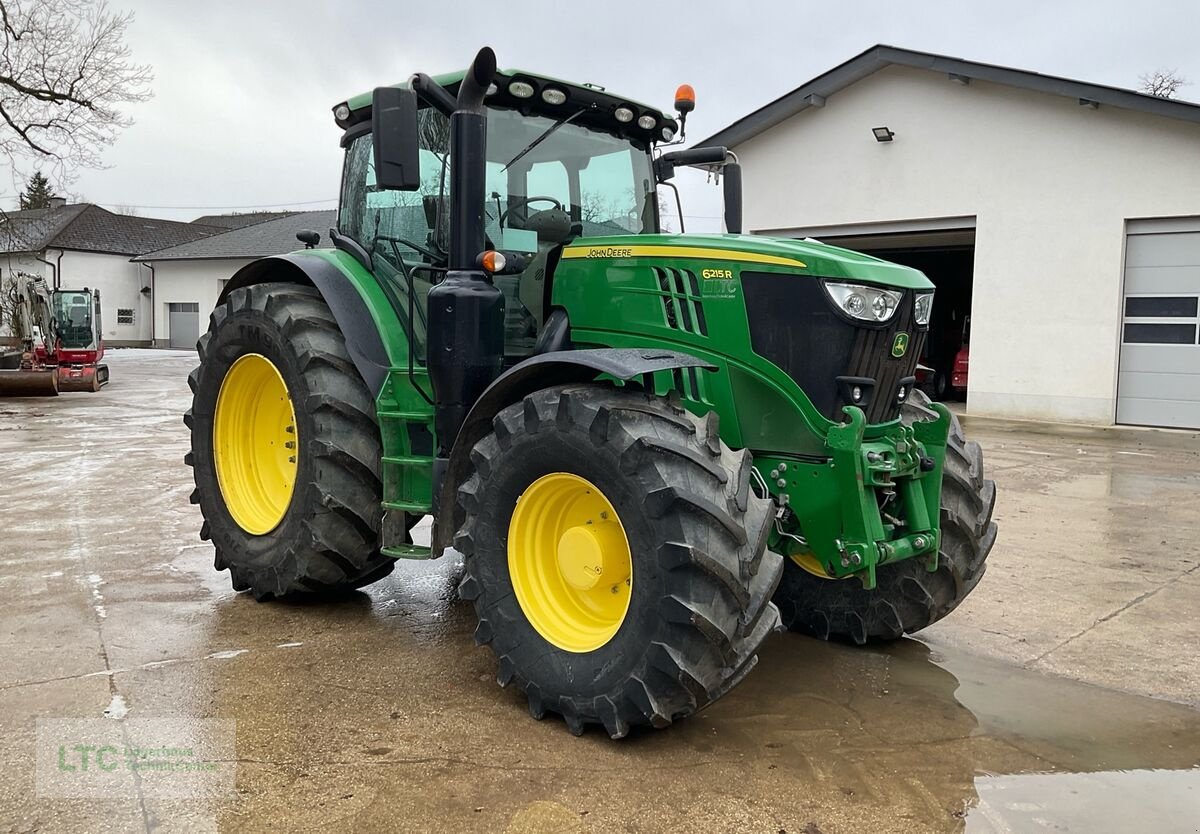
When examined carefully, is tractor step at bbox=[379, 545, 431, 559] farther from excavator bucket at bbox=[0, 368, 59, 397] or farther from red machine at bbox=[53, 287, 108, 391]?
red machine at bbox=[53, 287, 108, 391]

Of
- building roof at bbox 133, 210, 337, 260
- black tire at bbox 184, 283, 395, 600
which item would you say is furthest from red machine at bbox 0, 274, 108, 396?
building roof at bbox 133, 210, 337, 260

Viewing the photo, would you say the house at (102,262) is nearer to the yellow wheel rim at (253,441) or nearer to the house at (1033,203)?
the house at (1033,203)

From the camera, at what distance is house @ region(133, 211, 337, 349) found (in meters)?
41.6

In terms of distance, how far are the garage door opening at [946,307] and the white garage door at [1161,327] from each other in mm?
4962

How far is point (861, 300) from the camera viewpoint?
3637mm

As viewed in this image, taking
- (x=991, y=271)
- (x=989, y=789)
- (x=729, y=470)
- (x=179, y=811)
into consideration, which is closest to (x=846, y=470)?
(x=729, y=470)

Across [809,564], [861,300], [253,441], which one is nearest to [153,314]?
[253,441]

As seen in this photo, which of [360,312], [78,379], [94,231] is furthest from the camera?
[94,231]

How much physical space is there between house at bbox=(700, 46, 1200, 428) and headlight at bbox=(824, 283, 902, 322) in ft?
39.0

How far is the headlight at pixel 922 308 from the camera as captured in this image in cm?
391

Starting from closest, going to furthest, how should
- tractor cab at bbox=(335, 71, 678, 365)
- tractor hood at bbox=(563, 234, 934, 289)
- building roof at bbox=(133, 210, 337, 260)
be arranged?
1. tractor hood at bbox=(563, 234, 934, 289)
2. tractor cab at bbox=(335, 71, 678, 365)
3. building roof at bbox=(133, 210, 337, 260)

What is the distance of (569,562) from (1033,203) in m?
13.5

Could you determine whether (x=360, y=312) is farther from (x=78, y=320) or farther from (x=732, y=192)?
(x=78, y=320)

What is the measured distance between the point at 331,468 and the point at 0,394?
54.7 ft
